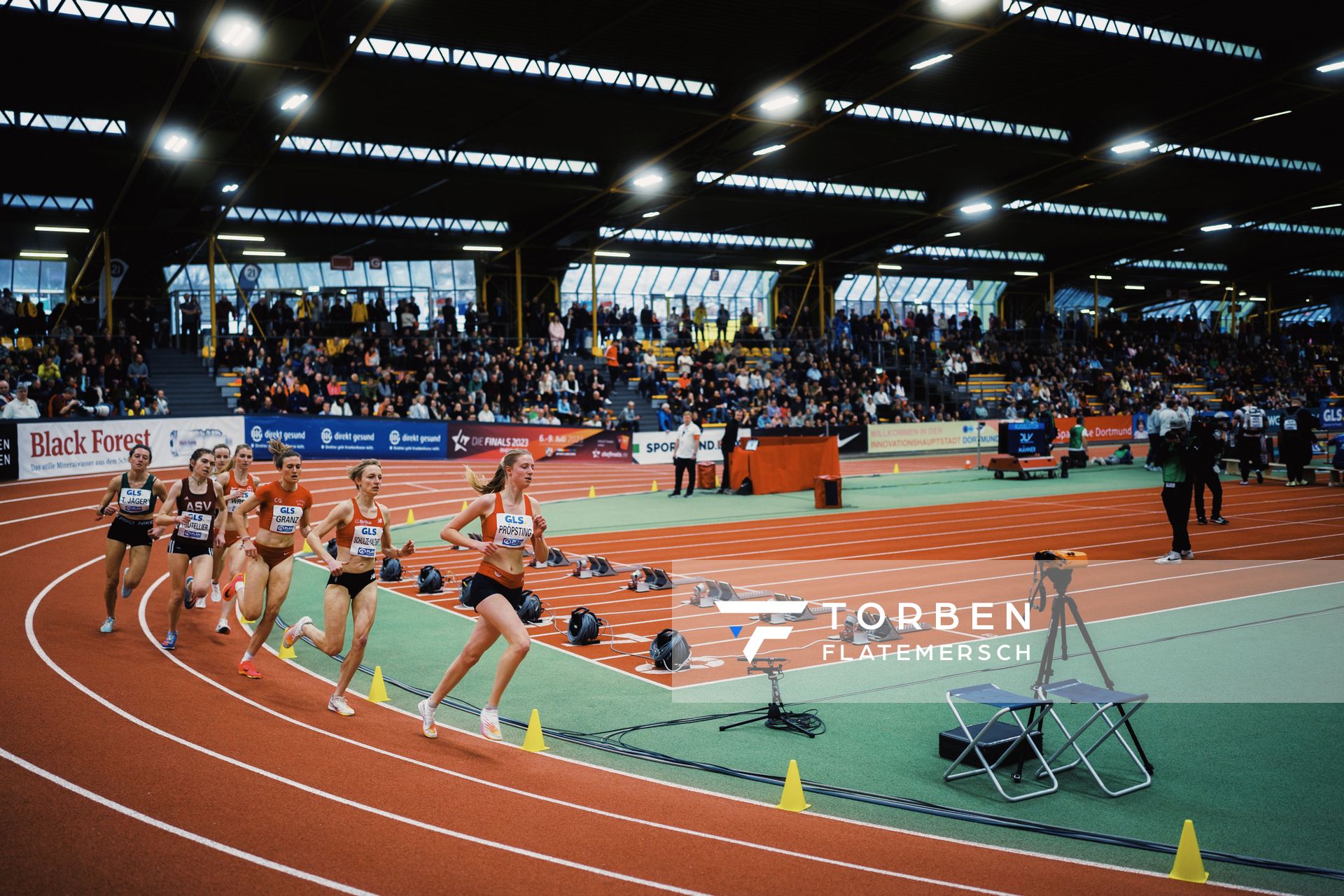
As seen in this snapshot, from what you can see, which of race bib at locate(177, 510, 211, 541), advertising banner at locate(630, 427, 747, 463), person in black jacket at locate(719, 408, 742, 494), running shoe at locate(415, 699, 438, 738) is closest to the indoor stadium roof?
advertising banner at locate(630, 427, 747, 463)

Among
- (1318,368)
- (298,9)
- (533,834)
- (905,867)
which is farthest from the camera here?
(1318,368)

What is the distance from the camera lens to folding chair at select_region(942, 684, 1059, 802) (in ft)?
18.8

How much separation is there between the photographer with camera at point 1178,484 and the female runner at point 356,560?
10.4 m

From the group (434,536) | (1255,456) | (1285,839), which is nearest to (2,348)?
(434,536)

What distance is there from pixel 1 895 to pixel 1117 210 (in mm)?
47005

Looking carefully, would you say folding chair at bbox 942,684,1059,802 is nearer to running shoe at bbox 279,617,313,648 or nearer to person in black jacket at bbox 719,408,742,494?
running shoe at bbox 279,617,313,648

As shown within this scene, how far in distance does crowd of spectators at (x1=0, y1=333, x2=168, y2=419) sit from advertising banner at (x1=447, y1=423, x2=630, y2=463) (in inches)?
292

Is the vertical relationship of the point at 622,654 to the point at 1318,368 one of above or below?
below

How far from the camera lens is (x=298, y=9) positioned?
736 inches

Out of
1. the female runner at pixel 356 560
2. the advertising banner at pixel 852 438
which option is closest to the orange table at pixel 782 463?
the advertising banner at pixel 852 438

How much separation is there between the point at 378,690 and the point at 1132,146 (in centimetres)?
3125

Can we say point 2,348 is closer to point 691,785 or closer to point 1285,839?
point 691,785

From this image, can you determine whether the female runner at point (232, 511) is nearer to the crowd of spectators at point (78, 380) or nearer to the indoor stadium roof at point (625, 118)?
the indoor stadium roof at point (625, 118)

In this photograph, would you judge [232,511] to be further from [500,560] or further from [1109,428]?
[1109,428]
